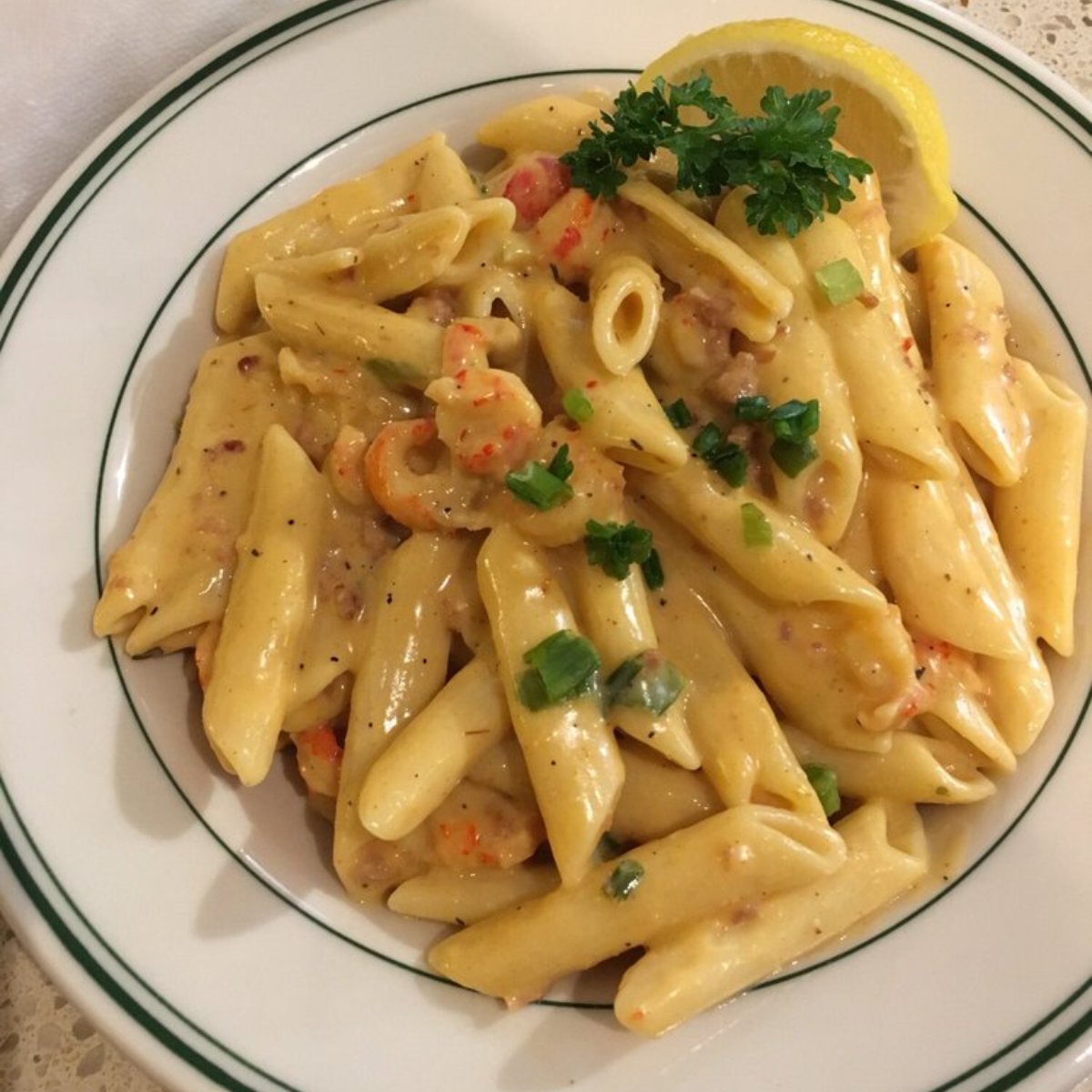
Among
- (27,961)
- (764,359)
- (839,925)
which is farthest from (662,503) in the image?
(27,961)

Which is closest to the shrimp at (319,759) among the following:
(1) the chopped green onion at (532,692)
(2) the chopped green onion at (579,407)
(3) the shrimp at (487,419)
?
(1) the chopped green onion at (532,692)

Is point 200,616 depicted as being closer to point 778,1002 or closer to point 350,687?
point 350,687

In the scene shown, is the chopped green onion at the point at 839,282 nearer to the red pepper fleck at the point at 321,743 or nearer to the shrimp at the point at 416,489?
the shrimp at the point at 416,489

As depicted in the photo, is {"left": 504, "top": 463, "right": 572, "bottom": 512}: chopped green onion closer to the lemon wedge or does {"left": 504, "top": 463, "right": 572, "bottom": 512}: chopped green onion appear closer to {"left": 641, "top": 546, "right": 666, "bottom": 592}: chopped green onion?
{"left": 641, "top": 546, "right": 666, "bottom": 592}: chopped green onion

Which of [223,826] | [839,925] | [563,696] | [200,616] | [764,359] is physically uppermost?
[764,359]

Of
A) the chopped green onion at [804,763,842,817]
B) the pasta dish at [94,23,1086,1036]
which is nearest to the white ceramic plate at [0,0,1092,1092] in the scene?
the pasta dish at [94,23,1086,1036]

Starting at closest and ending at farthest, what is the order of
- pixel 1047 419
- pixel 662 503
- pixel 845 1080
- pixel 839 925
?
1. pixel 845 1080
2. pixel 839 925
3. pixel 662 503
4. pixel 1047 419
